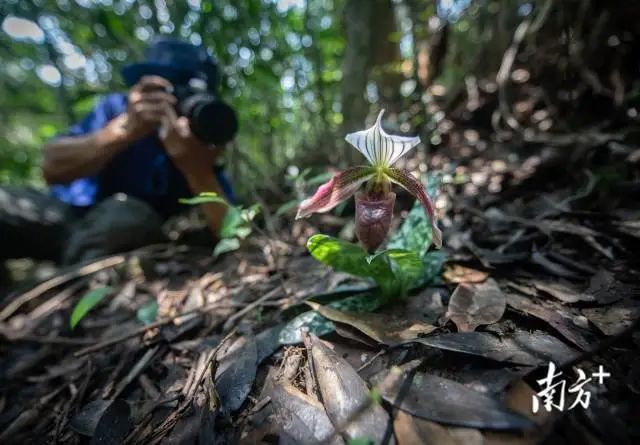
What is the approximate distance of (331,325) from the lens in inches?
38.9

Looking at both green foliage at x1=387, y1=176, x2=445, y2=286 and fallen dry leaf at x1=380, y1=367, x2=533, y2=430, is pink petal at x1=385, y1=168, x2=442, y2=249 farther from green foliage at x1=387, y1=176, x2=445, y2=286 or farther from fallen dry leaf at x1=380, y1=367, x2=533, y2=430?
fallen dry leaf at x1=380, y1=367, x2=533, y2=430

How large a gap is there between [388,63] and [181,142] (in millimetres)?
1999

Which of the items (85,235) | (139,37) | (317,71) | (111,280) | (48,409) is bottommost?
(48,409)

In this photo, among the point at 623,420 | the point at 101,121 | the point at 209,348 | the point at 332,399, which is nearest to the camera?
the point at 623,420

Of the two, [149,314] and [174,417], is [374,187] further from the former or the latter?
[149,314]

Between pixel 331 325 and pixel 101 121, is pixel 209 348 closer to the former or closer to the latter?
pixel 331 325

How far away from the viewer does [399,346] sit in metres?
0.86

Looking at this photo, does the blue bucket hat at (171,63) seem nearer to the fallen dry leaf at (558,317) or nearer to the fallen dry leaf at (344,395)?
the fallen dry leaf at (344,395)

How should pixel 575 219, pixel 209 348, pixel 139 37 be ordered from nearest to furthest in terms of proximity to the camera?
pixel 209 348
pixel 575 219
pixel 139 37

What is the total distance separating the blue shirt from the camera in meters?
2.44

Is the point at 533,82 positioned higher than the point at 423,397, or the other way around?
the point at 533,82

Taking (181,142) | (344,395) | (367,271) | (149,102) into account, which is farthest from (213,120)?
(344,395)

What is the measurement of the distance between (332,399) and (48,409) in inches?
41.1

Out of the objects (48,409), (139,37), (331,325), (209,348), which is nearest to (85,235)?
(48,409)
